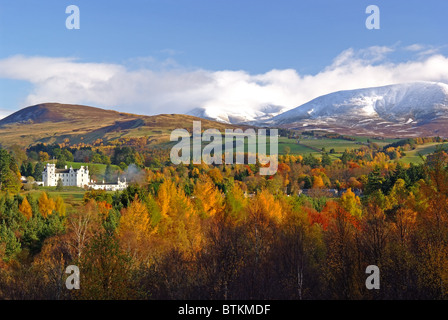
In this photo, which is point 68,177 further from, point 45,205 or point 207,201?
point 207,201

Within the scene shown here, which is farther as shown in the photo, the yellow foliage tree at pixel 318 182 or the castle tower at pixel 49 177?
the castle tower at pixel 49 177

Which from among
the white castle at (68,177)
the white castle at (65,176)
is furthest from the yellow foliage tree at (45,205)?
the white castle at (65,176)

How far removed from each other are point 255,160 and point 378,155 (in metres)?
55.0

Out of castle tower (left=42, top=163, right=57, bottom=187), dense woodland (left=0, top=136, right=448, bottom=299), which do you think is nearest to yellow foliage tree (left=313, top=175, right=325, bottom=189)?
dense woodland (left=0, top=136, right=448, bottom=299)

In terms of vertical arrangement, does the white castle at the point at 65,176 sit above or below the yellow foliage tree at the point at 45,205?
above

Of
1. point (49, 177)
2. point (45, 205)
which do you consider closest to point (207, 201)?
point (45, 205)

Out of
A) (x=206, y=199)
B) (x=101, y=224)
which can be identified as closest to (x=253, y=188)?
(x=206, y=199)

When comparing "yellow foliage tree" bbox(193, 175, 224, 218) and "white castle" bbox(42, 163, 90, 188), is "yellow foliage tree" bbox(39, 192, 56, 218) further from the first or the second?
"white castle" bbox(42, 163, 90, 188)

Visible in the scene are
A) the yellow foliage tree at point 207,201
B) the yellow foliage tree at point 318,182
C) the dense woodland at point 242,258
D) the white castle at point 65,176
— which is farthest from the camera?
the white castle at point 65,176

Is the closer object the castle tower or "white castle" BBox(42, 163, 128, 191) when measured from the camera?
the castle tower

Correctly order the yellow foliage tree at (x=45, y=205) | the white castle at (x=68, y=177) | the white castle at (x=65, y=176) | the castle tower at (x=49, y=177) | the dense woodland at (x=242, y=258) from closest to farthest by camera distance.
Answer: the dense woodland at (x=242, y=258) < the yellow foliage tree at (x=45, y=205) < the castle tower at (x=49, y=177) < the white castle at (x=68, y=177) < the white castle at (x=65, y=176)

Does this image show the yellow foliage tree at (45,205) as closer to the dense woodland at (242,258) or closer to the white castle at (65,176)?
the dense woodland at (242,258)

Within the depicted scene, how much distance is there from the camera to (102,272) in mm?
27016

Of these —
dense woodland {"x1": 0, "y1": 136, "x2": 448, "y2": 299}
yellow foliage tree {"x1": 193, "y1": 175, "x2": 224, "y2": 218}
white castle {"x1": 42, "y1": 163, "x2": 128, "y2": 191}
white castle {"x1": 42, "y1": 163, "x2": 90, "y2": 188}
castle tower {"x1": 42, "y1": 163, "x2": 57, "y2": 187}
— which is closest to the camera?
dense woodland {"x1": 0, "y1": 136, "x2": 448, "y2": 299}
